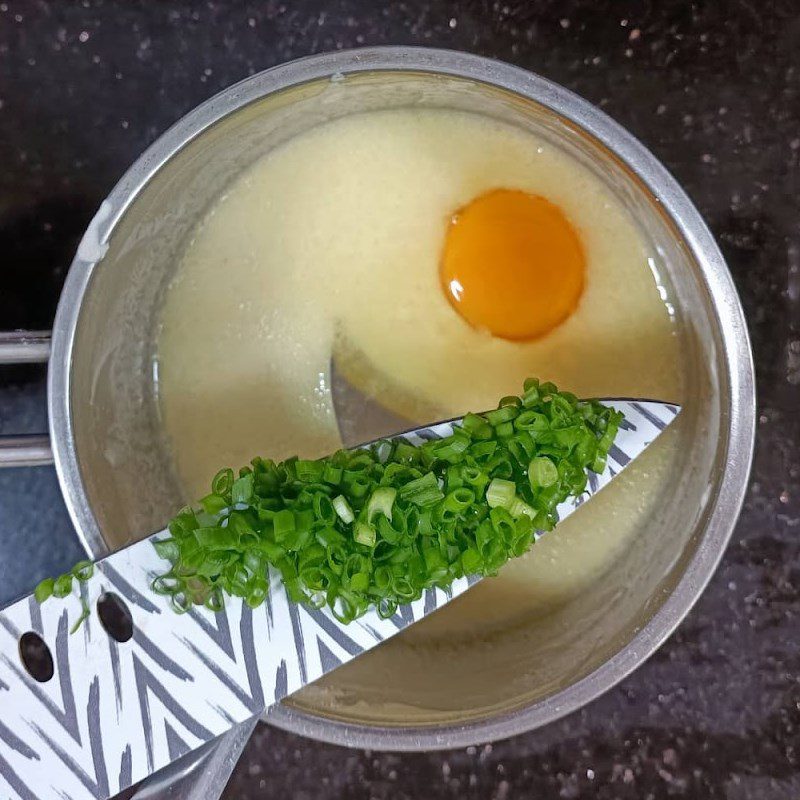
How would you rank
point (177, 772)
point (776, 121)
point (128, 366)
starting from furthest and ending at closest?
point (776, 121)
point (128, 366)
point (177, 772)

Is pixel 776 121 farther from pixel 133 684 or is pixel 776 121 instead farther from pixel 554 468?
pixel 133 684

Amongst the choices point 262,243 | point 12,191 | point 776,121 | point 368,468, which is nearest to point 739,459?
point 368,468

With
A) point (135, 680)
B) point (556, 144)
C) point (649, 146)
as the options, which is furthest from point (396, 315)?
point (135, 680)

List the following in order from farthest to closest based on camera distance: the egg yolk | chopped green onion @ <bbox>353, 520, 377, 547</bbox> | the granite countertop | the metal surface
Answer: the granite countertop
the egg yolk
the metal surface
chopped green onion @ <bbox>353, 520, 377, 547</bbox>

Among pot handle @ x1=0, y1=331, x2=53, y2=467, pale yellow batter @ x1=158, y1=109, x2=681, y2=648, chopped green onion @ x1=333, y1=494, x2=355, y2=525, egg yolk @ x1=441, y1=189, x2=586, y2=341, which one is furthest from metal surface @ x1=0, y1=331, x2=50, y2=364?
egg yolk @ x1=441, y1=189, x2=586, y2=341

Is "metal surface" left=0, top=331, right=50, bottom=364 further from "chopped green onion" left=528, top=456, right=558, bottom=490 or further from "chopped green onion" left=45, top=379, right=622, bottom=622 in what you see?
"chopped green onion" left=528, top=456, right=558, bottom=490

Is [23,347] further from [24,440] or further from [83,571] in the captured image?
[83,571]

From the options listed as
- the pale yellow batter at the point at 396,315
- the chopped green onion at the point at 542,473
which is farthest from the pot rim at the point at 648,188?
the chopped green onion at the point at 542,473
